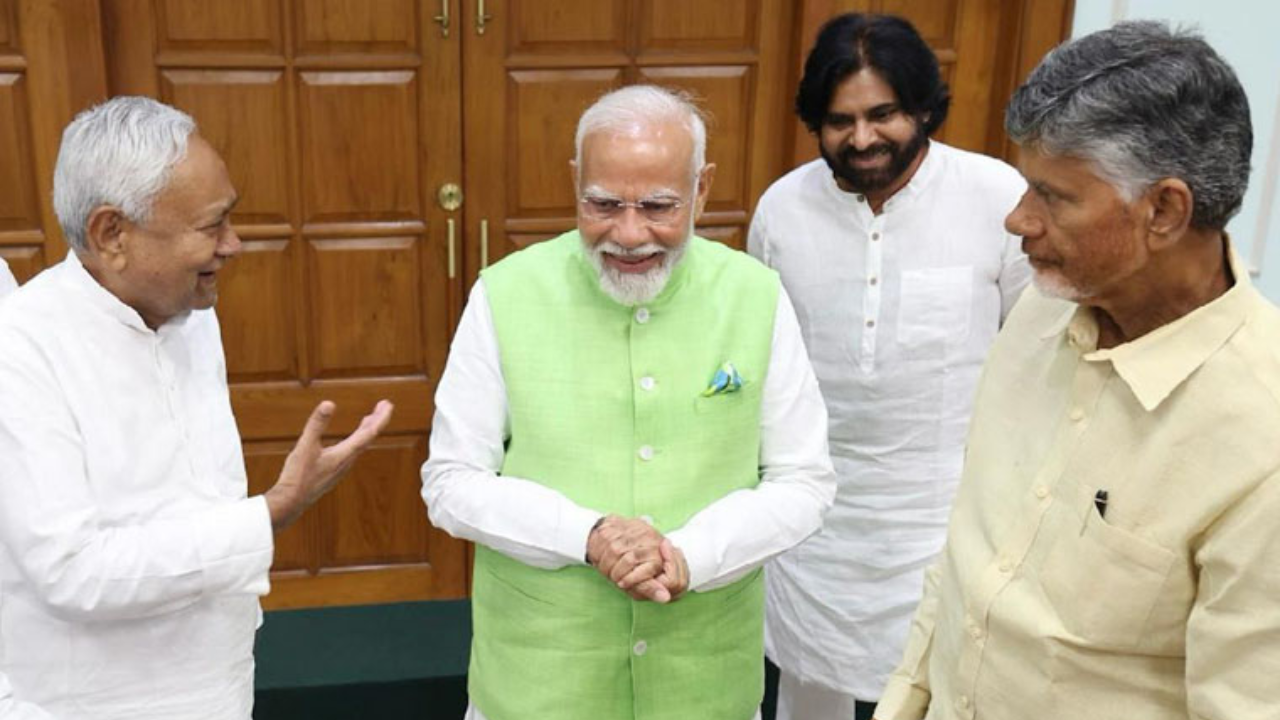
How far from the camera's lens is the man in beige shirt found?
1.25m

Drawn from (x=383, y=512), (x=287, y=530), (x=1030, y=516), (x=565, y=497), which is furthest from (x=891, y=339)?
(x=287, y=530)

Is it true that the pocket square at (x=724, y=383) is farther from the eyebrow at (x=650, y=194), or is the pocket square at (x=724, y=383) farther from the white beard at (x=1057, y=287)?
the white beard at (x=1057, y=287)

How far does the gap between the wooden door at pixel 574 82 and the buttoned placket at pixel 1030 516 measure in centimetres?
212

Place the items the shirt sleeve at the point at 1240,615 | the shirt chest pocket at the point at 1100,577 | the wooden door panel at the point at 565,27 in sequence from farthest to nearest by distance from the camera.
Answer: the wooden door panel at the point at 565,27
the shirt chest pocket at the point at 1100,577
the shirt sleeve at the point at 1240,615

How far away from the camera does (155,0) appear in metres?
3.13

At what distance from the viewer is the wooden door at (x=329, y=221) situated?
3.21 metres

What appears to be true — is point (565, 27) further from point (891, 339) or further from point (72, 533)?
point (72, 533)

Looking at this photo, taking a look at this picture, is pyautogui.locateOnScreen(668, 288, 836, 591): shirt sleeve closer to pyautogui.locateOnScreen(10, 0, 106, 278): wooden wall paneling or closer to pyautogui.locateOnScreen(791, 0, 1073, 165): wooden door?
pyautogui.locateOnScreen(791, 0, 1073, 165): wooden door

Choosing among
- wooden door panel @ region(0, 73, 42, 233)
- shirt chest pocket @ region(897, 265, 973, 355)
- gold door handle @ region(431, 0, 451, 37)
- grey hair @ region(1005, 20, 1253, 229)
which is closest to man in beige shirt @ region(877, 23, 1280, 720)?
grey hair @ region(1005, 20, 1253, 229)

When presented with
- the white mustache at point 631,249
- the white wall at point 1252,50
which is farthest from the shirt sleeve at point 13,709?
the white wall at point 1252,50

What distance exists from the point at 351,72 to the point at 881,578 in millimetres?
1881

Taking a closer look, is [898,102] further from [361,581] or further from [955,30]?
[361,581]

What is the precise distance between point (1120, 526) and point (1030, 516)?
0.43 feet

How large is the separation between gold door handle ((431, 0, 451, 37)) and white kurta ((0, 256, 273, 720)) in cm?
159
